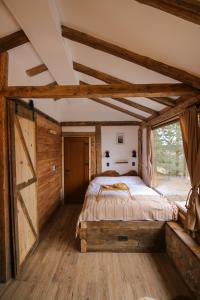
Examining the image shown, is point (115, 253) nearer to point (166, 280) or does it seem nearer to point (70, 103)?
point (166, 280)

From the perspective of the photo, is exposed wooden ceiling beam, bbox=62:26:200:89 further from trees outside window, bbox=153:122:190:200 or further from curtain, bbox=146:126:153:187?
curtain, bbox=146:126:153:187

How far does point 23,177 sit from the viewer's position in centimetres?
260

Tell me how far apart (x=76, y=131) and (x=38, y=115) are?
2005mm

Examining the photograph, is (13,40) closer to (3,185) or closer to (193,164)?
(3,185)

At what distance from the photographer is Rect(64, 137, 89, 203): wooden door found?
17.4 feet

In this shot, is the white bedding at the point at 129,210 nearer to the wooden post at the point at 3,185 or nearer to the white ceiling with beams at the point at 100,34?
the wooden post at the point at 3,185

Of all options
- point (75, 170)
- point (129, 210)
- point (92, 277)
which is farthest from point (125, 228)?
point (75, 170)

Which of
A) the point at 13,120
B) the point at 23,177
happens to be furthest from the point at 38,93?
the point at 23,177

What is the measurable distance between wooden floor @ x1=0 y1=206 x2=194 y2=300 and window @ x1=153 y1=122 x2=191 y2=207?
48.9 inches

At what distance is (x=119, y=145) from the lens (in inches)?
211

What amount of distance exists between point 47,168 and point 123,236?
7.09 feet

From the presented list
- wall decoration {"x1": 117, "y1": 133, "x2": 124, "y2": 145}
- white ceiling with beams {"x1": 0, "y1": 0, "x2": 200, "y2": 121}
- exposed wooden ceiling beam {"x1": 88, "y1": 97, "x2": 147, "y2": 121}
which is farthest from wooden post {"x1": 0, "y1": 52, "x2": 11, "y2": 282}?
wall decoration {"x1": 117, "y1": 133, "x2": 124, "y2": 145}

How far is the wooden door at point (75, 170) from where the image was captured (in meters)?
5.29

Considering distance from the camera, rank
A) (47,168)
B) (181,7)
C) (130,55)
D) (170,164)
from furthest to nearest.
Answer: (47,168) < (170,164) < (130,55) < (181,7)
